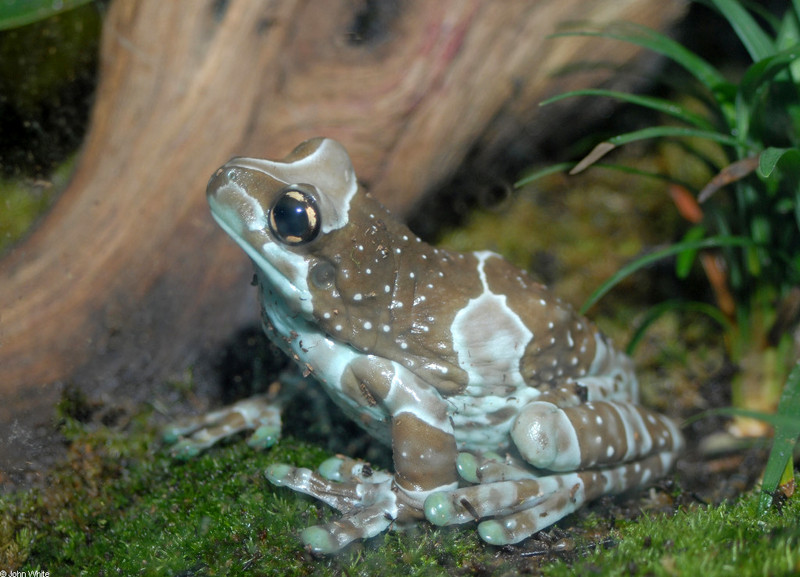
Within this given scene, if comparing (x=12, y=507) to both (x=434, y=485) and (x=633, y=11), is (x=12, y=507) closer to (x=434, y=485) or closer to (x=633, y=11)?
(x=434, y=485)

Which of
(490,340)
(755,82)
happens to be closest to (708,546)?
(490,340)

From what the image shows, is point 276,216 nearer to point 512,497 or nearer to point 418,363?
point 418,363

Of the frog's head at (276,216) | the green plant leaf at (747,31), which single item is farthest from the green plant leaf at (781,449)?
the frog's head at (276,216)

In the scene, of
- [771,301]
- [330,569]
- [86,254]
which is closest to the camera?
[330,569]

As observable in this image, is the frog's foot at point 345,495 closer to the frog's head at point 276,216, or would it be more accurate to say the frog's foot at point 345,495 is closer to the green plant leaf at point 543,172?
the frog's head at point 276,216

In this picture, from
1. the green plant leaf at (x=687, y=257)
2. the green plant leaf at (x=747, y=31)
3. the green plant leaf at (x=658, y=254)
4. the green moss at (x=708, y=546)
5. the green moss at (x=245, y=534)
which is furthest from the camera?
the green plant leaf at (x=687, y=257)

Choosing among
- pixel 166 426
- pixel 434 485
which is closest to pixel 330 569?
pixel 434 485
